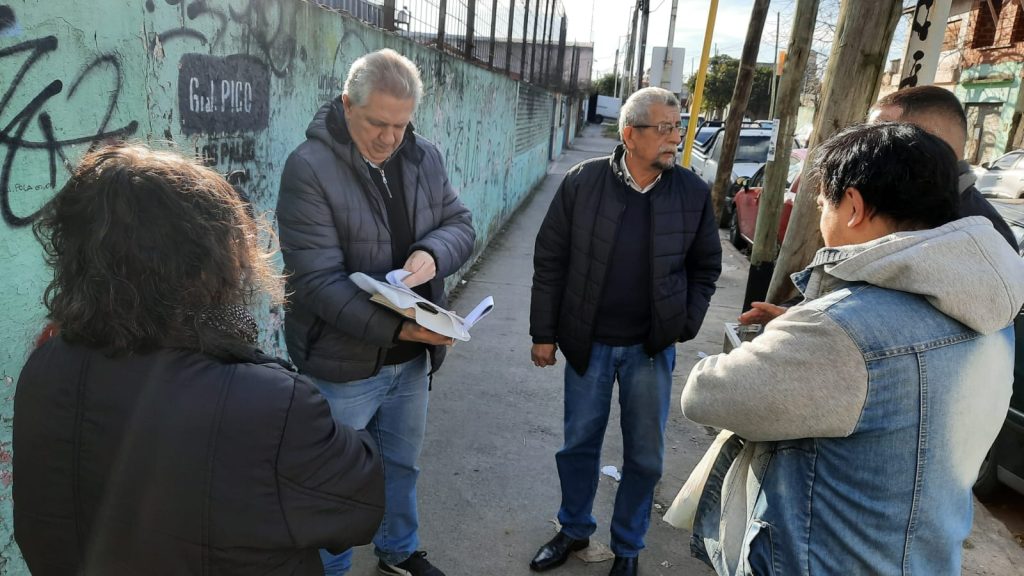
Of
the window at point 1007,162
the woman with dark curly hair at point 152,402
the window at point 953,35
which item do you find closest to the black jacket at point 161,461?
the woman with dark curly hair at point 152,402

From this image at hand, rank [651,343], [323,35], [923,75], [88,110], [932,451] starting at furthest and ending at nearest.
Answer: [923,75], [323,35], [651,343], [88,110], [932,451]

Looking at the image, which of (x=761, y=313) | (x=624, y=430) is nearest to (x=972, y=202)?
(x=761, y=313)

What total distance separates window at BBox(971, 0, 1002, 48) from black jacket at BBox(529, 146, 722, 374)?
20.9 meters

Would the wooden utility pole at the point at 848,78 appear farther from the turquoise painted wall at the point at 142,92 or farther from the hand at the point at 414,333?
the turquoise painted wall at the point at 142,92

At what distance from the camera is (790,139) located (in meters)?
6.32

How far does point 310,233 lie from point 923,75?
3.80 m

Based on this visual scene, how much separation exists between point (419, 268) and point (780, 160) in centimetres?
507

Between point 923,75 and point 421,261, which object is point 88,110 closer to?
point 421,261

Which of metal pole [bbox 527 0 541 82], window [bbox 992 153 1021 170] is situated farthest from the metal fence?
window [bbox 992 153 1021 170]

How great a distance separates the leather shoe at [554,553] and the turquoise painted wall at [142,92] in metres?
1.66

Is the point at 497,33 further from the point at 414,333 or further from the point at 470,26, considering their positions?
the point at 414,333

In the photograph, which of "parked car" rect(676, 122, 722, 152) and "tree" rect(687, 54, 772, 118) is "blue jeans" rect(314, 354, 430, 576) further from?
"tree" rect(687, 54, 772, 118)

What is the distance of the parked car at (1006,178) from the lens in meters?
9.64

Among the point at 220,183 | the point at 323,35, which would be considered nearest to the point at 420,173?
the point at 220,183
